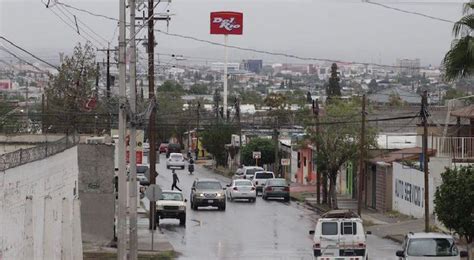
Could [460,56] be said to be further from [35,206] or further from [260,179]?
[260,179]

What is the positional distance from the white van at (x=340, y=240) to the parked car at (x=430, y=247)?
239 centimetres

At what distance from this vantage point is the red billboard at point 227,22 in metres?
168

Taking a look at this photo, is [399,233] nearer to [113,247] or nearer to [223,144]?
[113,247]

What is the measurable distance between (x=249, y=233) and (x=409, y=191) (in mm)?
11615

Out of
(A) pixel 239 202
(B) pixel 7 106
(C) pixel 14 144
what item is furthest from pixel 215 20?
(C) pixel 14 144

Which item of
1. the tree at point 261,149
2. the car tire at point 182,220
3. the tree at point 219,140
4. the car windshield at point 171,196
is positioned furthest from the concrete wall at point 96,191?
the tree at point 219,140

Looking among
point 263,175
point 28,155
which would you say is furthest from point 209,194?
point 28,155

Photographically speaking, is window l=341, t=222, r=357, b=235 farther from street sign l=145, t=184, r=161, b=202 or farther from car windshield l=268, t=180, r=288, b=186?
car windshield l=268, t=180, r=288, b=186

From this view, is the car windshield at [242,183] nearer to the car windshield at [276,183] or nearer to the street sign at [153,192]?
the car windshield at [276,183]

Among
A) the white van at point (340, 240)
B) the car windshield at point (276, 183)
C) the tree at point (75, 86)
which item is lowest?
the car windshield at point (276, 183)

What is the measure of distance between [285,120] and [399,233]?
64924mm

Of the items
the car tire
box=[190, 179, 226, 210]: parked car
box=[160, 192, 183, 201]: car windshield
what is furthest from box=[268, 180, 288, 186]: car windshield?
box=[160, 192, 183, 201]: car windshield

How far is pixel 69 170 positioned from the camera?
108 ft

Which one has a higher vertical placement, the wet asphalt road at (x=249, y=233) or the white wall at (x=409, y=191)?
the white wall at (x=409, y=191)
